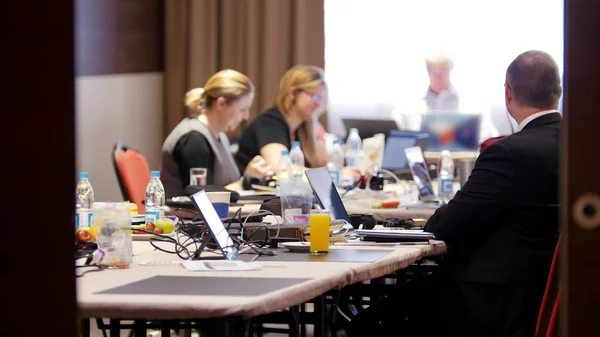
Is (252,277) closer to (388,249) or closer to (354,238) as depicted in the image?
(388,249)

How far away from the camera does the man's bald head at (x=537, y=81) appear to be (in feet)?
9.29

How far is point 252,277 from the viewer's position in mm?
1935

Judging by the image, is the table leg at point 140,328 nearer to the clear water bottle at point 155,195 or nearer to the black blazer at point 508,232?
the clear water bottle at point 155,195

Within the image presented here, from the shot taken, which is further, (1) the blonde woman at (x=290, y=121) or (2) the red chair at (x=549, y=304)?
(1) the blonde woman at (x=290, y=121)

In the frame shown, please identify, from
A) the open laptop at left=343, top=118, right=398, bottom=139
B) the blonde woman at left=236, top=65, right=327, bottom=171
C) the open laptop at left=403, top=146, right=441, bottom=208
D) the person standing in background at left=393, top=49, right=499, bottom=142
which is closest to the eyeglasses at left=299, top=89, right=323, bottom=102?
the blonde woman at left=236, top=65, right=327, bottom=171

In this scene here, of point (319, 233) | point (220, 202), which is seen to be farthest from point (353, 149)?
point (319, 233)

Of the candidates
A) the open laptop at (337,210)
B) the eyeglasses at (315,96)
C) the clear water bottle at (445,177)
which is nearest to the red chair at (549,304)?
the open laptop at (337,210)

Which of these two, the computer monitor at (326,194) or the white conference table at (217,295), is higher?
the computer monitor at (326,194)

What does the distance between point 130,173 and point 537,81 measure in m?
2.14

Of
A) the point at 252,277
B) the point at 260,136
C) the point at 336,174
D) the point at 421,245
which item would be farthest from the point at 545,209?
the point at 260,136

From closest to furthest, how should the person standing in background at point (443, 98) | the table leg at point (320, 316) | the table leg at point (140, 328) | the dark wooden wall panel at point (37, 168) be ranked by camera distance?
1. the dark wooden wall panel at point (37, 168)
2. the table leg at point (140, 328)
3. the table leg at point (320, 316)
4. the person standing in background at point (443, 98)

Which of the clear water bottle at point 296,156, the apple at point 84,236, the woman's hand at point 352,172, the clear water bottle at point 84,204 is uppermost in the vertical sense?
the clear water bottle at point 296,156

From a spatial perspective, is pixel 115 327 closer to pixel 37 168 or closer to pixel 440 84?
pixel 37 168

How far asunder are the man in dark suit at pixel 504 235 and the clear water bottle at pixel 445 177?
158 centimetres
